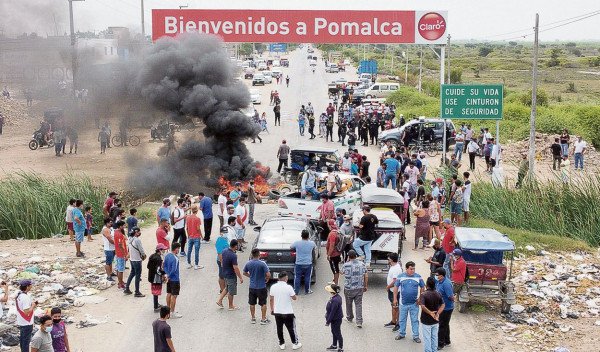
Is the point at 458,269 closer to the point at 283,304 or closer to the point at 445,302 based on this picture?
the point at 445,302

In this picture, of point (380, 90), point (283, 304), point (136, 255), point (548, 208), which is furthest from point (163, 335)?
point (380, 90)

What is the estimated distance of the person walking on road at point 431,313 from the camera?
448 inches

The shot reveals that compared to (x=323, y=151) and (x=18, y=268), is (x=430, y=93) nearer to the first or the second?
(x=323, y=151)

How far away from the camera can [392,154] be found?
24.8 meters

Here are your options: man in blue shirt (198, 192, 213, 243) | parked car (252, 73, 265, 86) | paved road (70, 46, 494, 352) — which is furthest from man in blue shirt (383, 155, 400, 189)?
parked car (252, 73, 265, 86)

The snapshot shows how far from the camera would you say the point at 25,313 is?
1153cm

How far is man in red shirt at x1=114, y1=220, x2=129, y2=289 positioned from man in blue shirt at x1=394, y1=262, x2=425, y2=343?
20.1 feet

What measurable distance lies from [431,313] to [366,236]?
3.94 meters

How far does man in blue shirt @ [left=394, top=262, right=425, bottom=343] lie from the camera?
12.2m

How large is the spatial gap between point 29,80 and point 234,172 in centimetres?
1814

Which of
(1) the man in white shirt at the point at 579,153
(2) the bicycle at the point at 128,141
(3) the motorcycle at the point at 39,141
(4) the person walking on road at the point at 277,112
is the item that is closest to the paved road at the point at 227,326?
(1) the man in white shirt at the point at 579,153

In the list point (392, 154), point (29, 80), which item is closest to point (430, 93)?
point (29, 80)

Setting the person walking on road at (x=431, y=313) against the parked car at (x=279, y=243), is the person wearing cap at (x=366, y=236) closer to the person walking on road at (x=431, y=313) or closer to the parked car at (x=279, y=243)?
the parked car at (x=279, y=243)

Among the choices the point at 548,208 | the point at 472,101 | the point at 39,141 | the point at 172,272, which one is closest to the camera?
the point at 172,272
